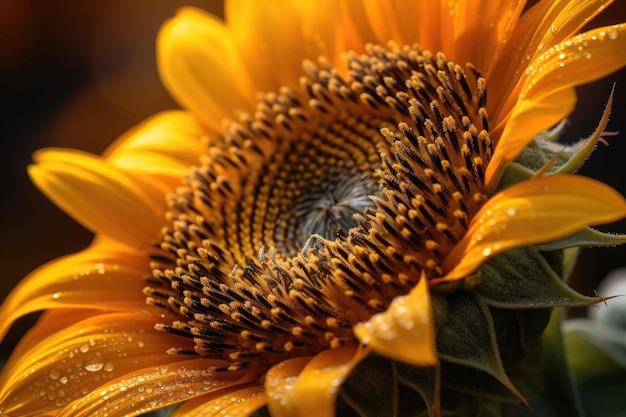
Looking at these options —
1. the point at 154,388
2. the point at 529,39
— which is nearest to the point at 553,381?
the point at 529,39

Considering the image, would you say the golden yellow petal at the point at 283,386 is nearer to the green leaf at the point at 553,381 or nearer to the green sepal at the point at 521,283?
the green sepal at the point at 521,283

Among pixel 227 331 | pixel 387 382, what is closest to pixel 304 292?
pixel 227 331

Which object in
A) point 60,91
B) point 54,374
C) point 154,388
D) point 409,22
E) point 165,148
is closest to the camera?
point 154,388

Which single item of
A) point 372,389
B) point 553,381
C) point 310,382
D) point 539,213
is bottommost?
point 553,381

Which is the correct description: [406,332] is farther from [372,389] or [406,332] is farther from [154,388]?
[154,388]

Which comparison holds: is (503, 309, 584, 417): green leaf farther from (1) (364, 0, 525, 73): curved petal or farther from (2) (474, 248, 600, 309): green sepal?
(1) (364, 0, 525, 73): curved petal

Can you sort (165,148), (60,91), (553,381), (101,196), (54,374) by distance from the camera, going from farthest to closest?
(60,91) < (165,148) < (101,196) < (553,381) < (54,374)

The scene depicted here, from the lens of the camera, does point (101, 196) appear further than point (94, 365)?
Yes

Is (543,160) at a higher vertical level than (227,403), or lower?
higher

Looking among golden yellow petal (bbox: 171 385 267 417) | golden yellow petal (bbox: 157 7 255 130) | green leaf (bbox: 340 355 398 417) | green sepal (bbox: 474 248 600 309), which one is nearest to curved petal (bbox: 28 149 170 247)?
golden yellow petal (bbox: 157 7 255 130)
